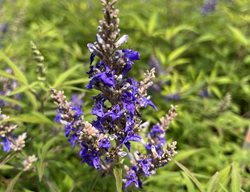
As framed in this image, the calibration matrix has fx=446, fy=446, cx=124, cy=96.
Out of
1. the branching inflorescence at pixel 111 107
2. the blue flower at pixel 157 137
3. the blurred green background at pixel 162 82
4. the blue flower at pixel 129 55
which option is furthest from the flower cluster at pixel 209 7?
the blue flower at pixel 129 55

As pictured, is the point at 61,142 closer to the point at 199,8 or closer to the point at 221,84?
the point at 221,84

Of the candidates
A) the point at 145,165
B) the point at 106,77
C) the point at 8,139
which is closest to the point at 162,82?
the point at 8,139

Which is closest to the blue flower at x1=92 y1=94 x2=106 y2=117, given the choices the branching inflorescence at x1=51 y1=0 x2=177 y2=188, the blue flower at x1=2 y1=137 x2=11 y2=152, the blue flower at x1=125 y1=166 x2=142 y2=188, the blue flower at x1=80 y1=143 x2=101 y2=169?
the branching inflorescence at x1=51 y1=0 x2=177 y2=188

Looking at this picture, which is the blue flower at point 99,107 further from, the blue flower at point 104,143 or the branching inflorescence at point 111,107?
the blue flower at point 104,143

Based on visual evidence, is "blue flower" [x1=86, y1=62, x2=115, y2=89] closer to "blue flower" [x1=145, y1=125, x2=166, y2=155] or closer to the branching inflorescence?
the branching inflorescence

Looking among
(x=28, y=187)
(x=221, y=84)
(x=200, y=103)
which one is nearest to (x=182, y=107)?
(x=200, y=103)

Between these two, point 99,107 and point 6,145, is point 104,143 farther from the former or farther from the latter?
point 6,145
